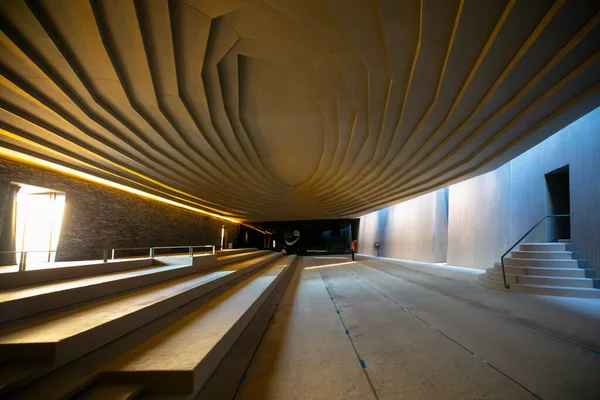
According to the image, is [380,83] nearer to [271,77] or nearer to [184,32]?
[271,77]

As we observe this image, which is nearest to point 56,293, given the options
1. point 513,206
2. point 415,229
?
point 513,206

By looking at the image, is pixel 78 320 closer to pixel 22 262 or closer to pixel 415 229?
pixel 22 262

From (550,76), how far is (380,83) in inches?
98.8

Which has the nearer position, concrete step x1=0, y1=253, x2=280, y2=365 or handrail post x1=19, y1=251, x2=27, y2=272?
concrete step x1=0, y1=253, x2=280, y2=365

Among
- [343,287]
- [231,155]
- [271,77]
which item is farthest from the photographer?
[231,155]

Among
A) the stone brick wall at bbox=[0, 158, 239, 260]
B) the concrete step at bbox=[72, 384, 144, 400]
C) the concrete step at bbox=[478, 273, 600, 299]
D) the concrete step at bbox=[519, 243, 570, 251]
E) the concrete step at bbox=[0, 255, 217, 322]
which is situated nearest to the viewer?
the concrete step at bbox=[72, 384, 144, 400]

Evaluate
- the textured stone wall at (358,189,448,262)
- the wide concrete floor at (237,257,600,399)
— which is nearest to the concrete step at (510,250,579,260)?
the wide concrete floor at (237,257,600,399)

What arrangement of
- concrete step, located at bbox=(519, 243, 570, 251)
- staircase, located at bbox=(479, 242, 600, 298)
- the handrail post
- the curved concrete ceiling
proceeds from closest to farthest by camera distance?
the curved concrete ceiling < the handrail post < staircase, located at bbox=(479, 242, 600, 298) < concrete step, located at bbox=(519, 243, 570, 251)

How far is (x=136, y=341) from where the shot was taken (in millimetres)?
2656

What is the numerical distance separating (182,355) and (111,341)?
2.43ft

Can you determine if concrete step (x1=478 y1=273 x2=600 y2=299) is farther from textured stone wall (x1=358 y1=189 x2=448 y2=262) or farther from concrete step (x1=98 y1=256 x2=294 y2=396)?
textured stone wall (x1=358 y1=189 x2=448 y2=262)

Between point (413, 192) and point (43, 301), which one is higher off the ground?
point (413, 192)

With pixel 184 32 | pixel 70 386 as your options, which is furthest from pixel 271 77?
pixel 70 386

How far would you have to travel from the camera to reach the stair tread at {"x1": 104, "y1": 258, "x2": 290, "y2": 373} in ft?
6.77
